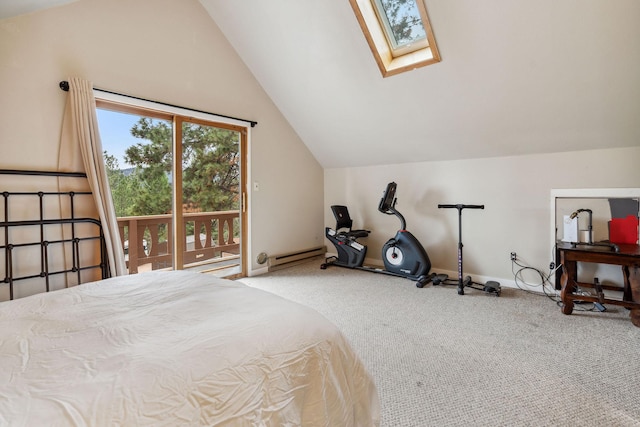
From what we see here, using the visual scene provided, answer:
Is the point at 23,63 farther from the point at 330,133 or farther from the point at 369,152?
the point at 369,152

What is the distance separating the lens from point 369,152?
14.4 ft

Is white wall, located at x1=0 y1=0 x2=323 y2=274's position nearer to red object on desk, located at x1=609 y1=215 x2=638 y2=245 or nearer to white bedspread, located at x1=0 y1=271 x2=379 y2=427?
white bedspread, located at x1=0 y1=271 x2=379 y2=427

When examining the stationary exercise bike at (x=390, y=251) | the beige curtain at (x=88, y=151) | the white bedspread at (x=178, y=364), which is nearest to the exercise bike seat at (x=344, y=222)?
the stationary exercise bike at (x=390, y=251)

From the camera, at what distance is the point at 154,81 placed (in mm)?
3092

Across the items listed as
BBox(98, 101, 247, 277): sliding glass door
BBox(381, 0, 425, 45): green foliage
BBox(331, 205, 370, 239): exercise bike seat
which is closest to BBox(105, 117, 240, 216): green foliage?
BBox(98, 101, 247, 277): sliding glass door

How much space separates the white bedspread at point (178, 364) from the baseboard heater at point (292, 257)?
2.90 meters

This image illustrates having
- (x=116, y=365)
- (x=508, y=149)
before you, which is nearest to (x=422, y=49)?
(x=508, y=149)

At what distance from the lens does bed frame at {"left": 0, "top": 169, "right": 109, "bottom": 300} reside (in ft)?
7.27

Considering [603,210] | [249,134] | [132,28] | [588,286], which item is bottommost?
[588,286]

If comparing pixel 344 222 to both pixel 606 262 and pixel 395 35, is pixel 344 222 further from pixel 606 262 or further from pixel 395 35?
pixel 606 262

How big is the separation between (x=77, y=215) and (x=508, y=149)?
4.27 m

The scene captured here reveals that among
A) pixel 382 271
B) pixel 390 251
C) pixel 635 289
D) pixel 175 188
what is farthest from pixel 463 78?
pixel 175 188

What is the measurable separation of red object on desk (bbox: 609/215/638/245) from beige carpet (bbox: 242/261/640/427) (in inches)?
26.2

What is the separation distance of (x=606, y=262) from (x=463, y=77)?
6.66 ft
